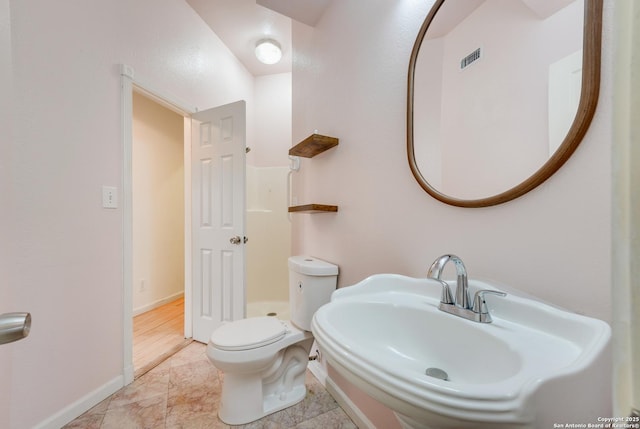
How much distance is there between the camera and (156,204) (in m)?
2.95

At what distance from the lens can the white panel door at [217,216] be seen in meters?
1.94

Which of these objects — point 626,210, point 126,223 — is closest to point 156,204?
point 126,223

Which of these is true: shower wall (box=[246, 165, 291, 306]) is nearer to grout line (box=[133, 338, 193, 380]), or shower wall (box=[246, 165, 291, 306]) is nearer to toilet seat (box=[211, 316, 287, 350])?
grout line (box=[133, 338, 193, 380])

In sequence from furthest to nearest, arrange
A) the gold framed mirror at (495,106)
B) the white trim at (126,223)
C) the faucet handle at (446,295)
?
1. the white trim at (126,223)
2. the faucet handle at (446,295)
3. the gold framed mirror at (495,106)

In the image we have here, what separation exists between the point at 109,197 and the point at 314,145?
1.21 meters

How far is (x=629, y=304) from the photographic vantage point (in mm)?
219

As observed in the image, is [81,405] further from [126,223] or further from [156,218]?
[156,218]

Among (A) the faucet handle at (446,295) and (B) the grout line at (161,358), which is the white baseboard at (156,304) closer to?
(B) the grout line at (161,358)

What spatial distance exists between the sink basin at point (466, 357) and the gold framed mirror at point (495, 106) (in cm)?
32

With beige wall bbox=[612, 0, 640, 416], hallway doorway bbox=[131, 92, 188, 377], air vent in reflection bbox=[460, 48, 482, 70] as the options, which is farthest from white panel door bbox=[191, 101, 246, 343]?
beige wall bbox=[612, 0, 640, 416]

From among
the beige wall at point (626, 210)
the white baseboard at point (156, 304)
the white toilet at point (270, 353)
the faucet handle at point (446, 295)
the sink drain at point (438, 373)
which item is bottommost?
the white baseboard at point (156, 304)

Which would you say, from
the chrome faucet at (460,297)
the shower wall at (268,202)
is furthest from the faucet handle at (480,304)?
the shower wall at (268,202)

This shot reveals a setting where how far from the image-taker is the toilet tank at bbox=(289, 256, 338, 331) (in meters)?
1.38

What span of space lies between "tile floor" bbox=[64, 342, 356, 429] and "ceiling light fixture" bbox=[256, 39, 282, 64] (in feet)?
9.12
